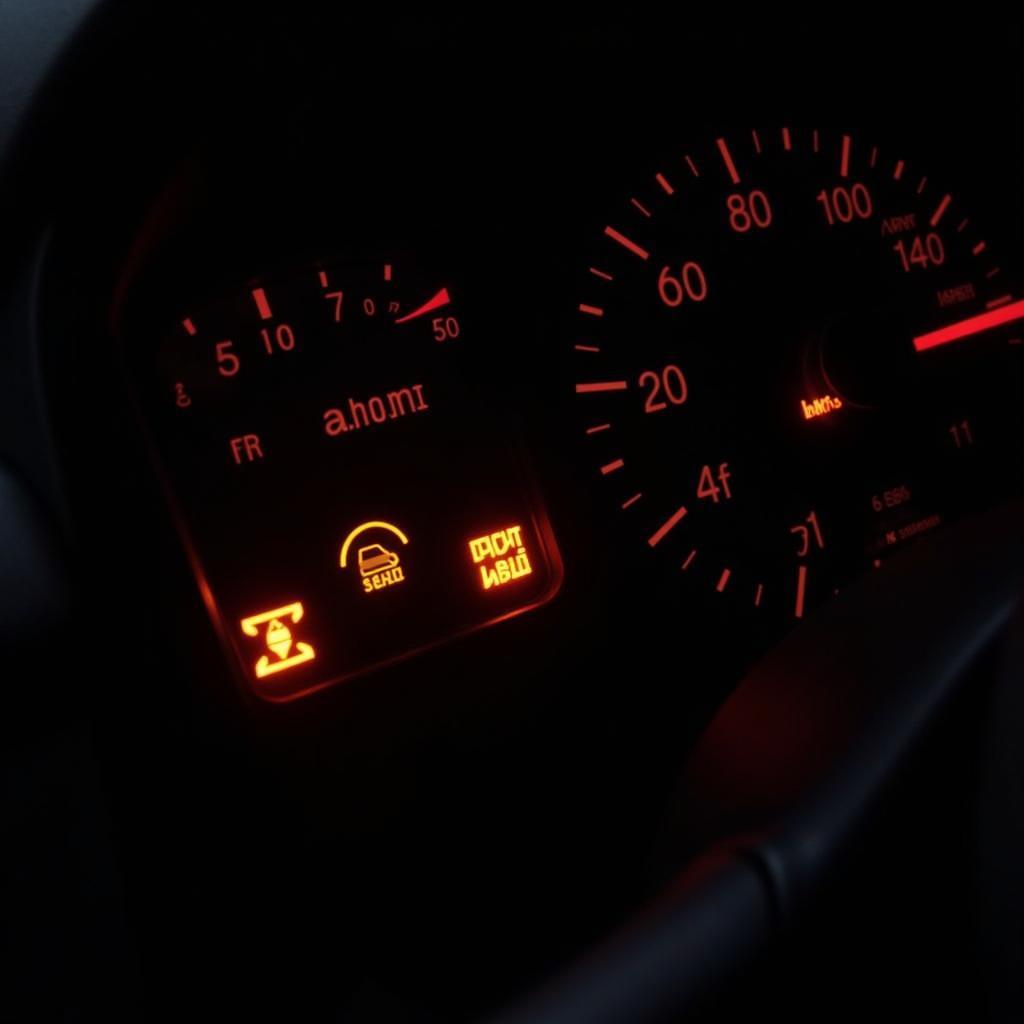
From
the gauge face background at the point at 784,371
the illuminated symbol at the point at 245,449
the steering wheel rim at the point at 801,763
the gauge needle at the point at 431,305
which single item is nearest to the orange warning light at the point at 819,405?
the gauge face background at the point at 784,371

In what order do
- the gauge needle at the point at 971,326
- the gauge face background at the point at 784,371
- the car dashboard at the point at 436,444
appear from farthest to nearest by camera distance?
1. the gauge needle at the point at 971,326
2. the gauge face background at the point at 784,371
3. the car dashboard at the point at 436,444

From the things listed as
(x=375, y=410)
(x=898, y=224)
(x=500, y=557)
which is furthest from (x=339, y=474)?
(x=898, y=224)

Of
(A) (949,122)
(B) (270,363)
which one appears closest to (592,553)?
(B) (270,363)

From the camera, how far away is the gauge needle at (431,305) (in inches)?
53.6

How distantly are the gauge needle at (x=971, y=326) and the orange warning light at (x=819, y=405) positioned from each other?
0.47 ft

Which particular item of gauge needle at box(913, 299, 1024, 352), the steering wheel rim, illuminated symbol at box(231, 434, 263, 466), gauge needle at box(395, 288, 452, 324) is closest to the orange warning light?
gauge needle at box(913, 299, 1024, 352)

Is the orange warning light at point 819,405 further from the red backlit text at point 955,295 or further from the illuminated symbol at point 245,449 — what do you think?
the illuminated symbol at point 245,449

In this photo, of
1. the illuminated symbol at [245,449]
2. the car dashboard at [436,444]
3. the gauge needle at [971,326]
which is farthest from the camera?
the gauge needle at [971,326]

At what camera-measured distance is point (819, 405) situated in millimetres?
1538

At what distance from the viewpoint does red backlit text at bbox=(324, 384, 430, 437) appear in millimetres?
1315

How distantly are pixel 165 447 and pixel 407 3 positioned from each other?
44 cm

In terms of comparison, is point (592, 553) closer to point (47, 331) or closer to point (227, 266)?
point (227, 266)

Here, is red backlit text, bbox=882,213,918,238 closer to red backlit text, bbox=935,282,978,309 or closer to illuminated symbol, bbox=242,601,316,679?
red backlit text, bbox=935,282,978,309

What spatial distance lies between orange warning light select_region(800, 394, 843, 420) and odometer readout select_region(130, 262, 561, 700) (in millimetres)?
348
